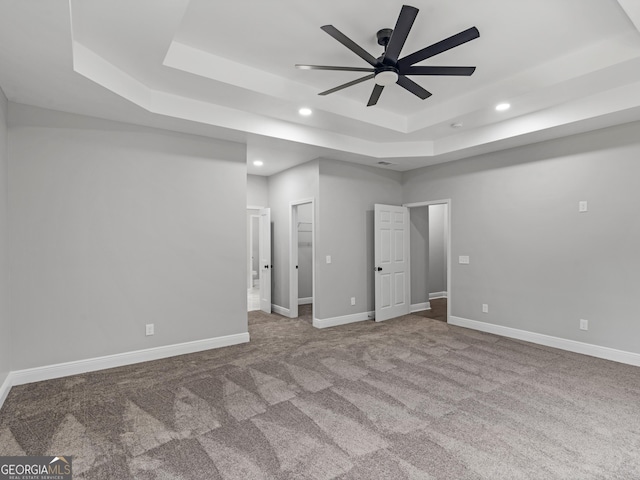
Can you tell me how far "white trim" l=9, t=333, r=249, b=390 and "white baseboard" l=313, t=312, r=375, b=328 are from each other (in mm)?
1223

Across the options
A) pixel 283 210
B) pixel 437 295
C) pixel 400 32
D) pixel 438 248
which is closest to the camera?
pixel 400 32

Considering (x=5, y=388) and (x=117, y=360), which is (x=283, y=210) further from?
(x=5, y=388)

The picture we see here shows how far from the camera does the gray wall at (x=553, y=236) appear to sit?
3.86 meters

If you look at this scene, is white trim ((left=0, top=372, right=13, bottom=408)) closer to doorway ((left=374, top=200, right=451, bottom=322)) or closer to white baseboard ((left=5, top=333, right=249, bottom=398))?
white baseboard ((left=5, top=333, right=249, bottom=398))

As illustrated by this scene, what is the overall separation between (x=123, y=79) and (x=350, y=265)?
3.99 m

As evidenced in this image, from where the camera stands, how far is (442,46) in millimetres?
2461

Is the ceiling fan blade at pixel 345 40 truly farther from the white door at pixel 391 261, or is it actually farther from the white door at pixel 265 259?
the white door at pixel 265 259

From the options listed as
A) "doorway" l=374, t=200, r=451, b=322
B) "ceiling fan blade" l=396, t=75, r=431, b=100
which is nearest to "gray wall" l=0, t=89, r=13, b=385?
"ceiling fan blade" l=396, t=75, r=431, b=100

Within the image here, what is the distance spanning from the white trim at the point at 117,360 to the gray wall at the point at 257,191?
9.89 ft

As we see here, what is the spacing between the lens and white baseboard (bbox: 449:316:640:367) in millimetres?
3815

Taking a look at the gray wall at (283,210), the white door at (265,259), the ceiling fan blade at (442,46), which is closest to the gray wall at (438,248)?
the gray wall at (283,210)

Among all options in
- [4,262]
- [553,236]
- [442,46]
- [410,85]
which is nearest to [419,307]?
[553,236]

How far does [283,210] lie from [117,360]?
3.57m

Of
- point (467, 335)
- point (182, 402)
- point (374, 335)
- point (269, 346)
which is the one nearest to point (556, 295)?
point (467, 335)
